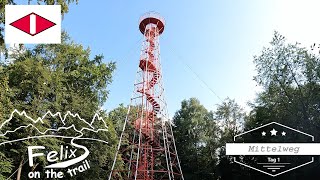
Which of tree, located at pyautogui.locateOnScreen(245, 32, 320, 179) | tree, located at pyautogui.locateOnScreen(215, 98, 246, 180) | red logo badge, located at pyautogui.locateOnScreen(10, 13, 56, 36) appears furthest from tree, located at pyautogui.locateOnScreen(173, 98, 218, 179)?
red logo badge, located at pyautogui.locateOnScreen(10, 13, 56, 36)

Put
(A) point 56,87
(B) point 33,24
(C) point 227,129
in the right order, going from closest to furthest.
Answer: (B) point 33,24 < (A) point 56,87 < (C) point 227,129

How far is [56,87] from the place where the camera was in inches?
651

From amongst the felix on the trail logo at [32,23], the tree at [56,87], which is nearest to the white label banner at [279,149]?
the tree at [56,87]

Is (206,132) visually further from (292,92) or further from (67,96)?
(67,96)

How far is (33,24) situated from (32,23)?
33mm

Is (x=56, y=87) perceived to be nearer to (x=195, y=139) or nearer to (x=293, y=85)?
(x=293, y=85)

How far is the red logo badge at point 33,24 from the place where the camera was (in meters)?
5.39

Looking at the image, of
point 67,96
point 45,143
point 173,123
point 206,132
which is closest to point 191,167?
point 206,132

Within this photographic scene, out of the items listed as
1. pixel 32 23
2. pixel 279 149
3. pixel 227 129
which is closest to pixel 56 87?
pixel 279 149

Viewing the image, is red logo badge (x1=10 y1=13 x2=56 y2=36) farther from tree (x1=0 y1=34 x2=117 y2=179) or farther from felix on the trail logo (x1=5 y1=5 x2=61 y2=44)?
tree (x1=0 y1=34 x2=117 y2=179)

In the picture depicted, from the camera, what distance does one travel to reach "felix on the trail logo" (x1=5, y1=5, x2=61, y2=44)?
532 cm

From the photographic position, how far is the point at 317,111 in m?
18.0

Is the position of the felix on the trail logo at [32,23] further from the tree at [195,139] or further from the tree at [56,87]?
the tree at [195,139]

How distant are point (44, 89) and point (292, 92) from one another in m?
12.7
